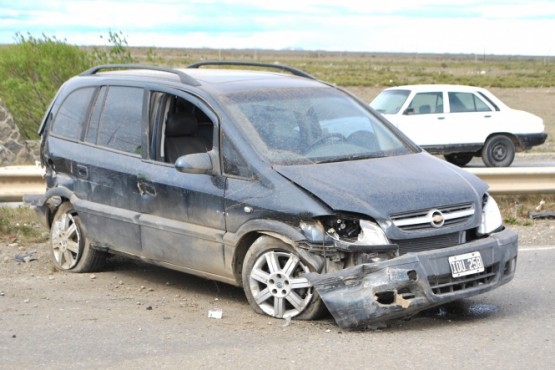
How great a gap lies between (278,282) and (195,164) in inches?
42.7

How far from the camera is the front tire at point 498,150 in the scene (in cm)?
1980

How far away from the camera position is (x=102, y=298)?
7570 millimetres

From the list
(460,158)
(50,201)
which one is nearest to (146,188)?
(50,201)

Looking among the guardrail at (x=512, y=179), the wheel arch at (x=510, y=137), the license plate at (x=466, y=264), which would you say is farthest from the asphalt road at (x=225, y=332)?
the wheel arch at (x=510, y=137)

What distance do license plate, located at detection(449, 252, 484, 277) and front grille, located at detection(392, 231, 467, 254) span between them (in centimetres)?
17

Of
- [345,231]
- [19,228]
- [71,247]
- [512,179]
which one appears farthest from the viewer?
[512,179]

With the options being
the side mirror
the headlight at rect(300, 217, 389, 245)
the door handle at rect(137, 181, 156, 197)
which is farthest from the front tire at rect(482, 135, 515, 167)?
the headlight at rect(300, 217, 389, 245)

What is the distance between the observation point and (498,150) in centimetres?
1998

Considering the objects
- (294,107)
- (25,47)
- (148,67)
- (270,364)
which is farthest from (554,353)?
(25,47)

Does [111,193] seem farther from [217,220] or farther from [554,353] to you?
[554,353]

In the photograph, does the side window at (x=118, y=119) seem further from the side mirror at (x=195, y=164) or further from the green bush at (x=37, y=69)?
the green bush at (x=37, y=69)

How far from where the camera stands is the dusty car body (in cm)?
636

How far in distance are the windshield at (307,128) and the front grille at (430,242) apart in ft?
3.20

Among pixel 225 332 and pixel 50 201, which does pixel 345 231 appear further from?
pixel 50 201
